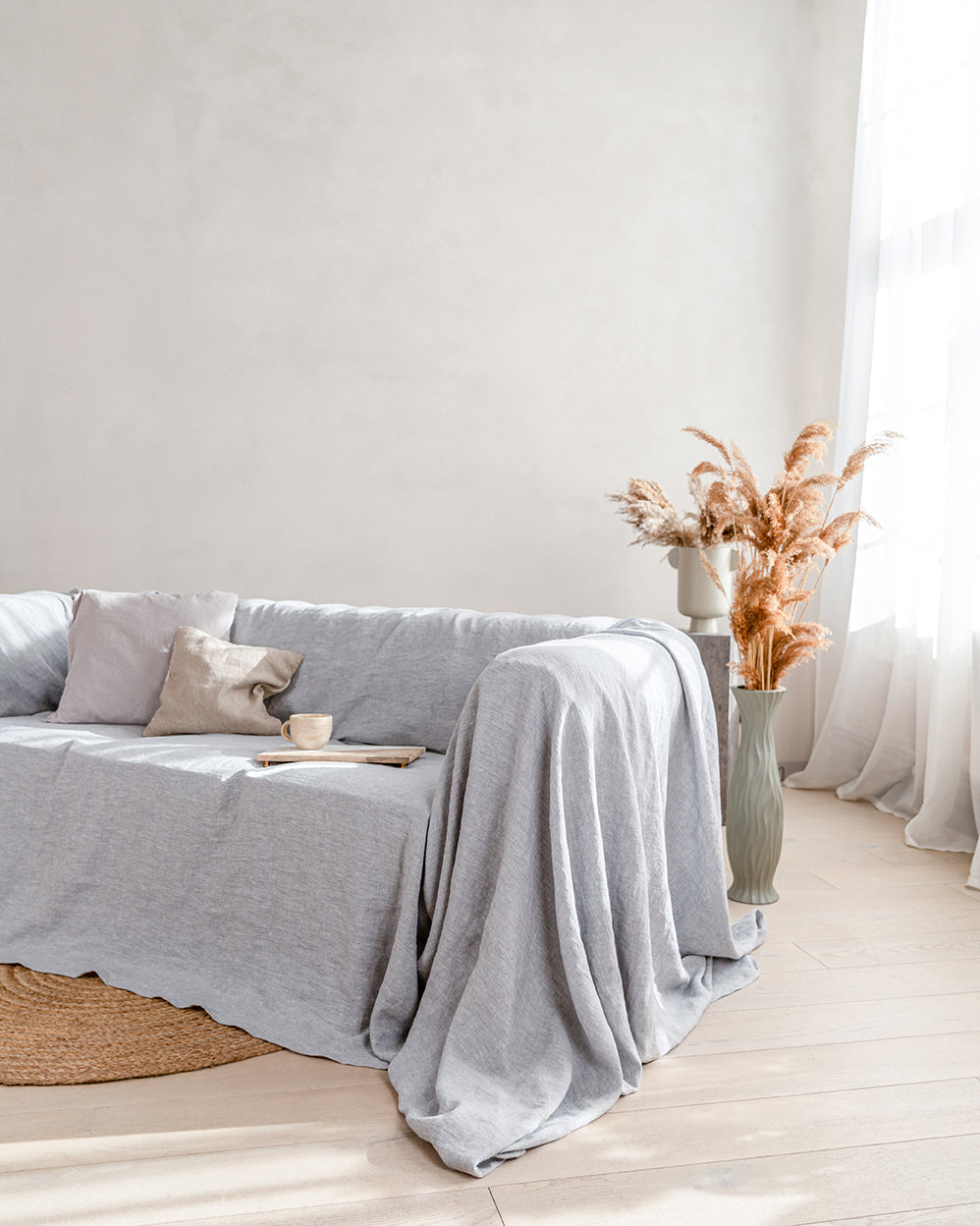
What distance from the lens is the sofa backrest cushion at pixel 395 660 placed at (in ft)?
8.07

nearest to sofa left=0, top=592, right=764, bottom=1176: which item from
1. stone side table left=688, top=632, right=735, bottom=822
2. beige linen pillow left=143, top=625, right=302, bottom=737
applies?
beige linen pillow left=143, top=625, right=302, bottom=737

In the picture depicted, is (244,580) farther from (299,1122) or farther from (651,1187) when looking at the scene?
(651,1187)

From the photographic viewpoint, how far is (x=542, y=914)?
1.67 m

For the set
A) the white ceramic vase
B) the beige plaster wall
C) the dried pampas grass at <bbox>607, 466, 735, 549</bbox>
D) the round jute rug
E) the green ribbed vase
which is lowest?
the round jute rug

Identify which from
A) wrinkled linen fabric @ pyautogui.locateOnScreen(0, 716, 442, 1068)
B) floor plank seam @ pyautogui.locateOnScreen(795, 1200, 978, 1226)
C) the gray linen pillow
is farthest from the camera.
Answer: the gray linen pillow

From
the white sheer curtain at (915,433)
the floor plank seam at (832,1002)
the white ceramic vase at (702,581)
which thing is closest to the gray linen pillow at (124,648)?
the white ceramic vase at (702,581)

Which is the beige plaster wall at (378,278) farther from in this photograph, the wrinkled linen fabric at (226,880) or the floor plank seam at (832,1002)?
the floor plank seam at (832,1002)

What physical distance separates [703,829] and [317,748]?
856 mm

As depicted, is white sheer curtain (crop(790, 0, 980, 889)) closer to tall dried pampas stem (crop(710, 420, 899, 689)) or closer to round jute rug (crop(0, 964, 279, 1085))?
tall dried pampas stem (crop(710, 420, 899, 689))

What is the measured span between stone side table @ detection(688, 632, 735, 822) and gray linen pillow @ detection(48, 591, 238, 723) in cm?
143

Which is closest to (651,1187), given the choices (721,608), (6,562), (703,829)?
(703,829)

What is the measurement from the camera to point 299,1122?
1.52 metres

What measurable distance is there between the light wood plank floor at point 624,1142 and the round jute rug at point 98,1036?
0.12 ft

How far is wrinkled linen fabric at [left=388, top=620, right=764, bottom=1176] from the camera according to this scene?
1563 mm
